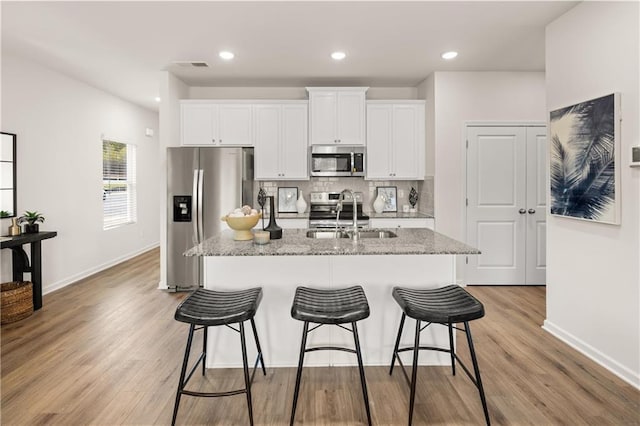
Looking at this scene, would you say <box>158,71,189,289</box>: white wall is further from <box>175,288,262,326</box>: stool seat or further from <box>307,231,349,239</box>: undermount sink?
<box>175,288,262,326</box>: stool seat

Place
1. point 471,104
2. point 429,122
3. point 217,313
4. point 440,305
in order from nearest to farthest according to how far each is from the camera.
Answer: point 217,313, point 440,305, point 471,104, point 429,122

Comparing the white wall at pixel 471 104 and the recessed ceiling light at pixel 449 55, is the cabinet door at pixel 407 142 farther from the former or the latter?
the recessed ceiling light at pixel 449 55

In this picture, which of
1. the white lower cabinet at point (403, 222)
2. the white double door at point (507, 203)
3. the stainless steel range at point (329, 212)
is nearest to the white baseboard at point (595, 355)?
the white double door at point (507, 203)

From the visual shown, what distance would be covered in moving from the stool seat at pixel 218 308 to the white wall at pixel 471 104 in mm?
3205

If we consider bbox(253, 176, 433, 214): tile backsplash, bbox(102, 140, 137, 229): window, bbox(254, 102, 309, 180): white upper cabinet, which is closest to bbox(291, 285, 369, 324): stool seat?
bbox(254, 102, 309, 180): white upper cabinet

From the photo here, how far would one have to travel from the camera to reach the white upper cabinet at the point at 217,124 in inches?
→ 195

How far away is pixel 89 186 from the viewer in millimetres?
5309

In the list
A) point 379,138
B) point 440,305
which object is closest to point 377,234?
point 440,305

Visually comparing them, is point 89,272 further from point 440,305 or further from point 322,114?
point 440,305

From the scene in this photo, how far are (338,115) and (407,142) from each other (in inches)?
38.6

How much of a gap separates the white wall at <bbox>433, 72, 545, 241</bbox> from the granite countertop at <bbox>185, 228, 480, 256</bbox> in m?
2.15

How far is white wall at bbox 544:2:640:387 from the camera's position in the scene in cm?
243

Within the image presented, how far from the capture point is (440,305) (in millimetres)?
2115

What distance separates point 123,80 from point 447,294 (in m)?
4.86
